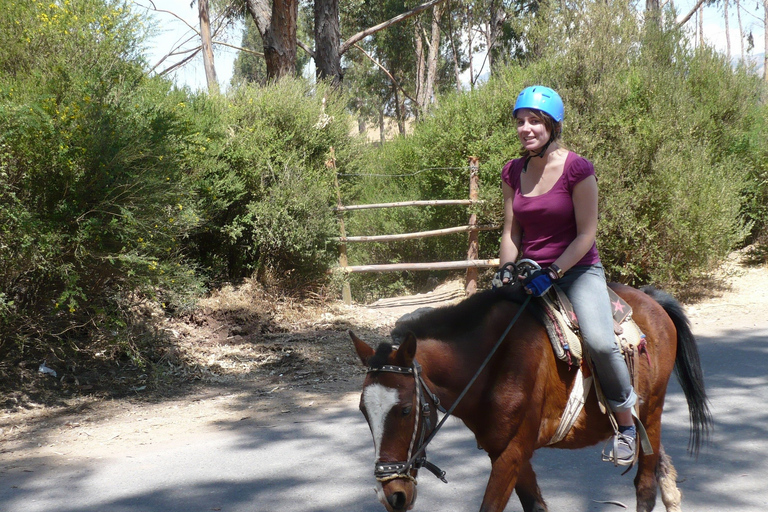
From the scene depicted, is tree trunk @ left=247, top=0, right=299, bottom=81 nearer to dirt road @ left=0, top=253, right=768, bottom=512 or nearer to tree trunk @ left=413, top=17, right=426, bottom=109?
dirt road @ left=0, top=253, right=768, bottom=512

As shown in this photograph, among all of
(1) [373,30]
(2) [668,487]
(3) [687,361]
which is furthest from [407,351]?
(1) [373,30]

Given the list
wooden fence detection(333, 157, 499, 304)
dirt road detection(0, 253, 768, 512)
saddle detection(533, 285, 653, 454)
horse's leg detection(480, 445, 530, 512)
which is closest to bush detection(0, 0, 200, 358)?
dirt road detection(0, 253, 768, 512)

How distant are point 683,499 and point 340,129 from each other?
9292mm

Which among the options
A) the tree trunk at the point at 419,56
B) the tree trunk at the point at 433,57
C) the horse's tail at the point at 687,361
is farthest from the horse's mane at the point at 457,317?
the tree trunk at the point at 419,56

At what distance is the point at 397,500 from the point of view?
257cm

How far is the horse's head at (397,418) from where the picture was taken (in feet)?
8.46

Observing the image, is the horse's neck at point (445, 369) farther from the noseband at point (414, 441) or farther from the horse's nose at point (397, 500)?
the horse's nose at point (397, 500)

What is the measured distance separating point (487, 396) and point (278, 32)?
468 inches

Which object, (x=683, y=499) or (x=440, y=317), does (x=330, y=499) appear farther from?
(x=683, y=499)

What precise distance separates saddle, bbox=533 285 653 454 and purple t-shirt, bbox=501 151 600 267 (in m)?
0.23

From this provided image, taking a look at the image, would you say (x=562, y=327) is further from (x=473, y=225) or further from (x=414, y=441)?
(x=473, y=225)

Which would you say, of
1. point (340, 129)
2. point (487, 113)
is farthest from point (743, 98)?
point (340, 129)

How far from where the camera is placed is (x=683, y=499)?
4.06m

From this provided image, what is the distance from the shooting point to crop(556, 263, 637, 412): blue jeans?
3246mm
